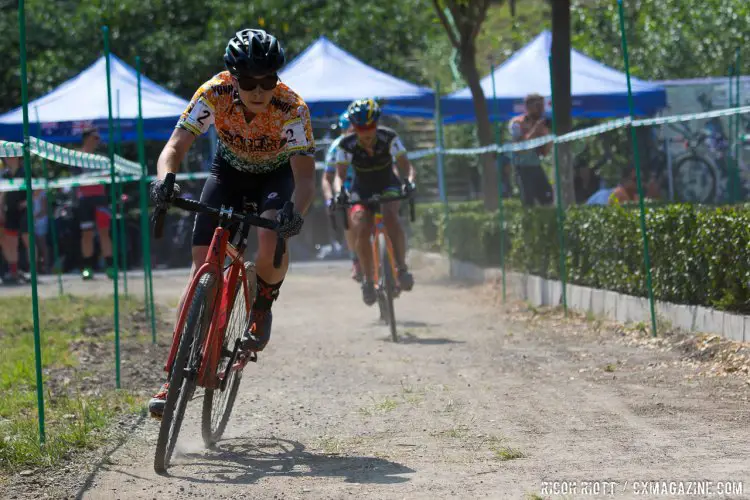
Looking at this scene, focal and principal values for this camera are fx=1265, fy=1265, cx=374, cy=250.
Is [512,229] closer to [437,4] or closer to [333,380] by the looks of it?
[437,4]

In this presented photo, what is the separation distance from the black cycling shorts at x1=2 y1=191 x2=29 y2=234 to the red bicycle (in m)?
12.2

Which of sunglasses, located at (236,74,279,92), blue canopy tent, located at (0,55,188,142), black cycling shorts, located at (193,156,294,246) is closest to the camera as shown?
sunglasses, located at (236,74,279,92)

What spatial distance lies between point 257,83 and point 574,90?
13.0 metres

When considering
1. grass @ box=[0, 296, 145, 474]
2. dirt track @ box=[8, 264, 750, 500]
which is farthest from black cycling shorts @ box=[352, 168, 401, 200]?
grass @ box=[0, 296, 145, 474]

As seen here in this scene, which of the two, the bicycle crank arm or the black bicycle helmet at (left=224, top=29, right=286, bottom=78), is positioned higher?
the black bicycle helmet at (left=224, top=29, right=286, bottom=78)

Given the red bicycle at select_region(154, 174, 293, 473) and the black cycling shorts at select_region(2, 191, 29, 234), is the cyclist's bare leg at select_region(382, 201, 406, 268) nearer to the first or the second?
the red bicycle at select_region(154, 174, 293, 473)

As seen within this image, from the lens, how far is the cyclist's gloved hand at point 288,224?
569 cm

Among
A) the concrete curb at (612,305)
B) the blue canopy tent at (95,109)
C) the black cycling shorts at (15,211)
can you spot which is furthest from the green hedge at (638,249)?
the black cycling shorts at (15,211)

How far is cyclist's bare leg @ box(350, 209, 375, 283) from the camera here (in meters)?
11.1

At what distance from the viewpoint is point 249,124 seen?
6.30m

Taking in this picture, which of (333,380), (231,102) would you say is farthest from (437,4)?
(231,102)

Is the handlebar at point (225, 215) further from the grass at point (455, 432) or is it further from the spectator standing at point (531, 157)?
the spectator standing at point (531, 157)

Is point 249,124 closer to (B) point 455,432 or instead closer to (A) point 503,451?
(B) point 455,432

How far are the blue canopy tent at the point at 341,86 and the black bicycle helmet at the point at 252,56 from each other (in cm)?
1260
